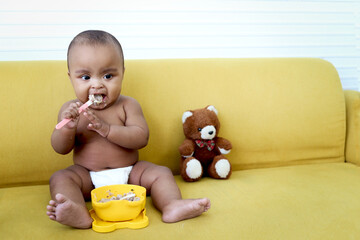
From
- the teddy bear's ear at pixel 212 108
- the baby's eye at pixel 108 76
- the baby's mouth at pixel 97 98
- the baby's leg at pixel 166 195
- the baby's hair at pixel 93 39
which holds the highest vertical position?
the baby's hair at pixel 93 39

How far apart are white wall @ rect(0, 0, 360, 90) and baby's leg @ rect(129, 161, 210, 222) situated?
2.55 ft

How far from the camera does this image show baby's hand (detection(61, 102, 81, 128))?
3.79 feet

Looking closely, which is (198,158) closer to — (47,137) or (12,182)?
(47,137)

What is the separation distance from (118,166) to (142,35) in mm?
826

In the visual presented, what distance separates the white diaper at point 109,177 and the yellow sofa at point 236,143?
0.17 m

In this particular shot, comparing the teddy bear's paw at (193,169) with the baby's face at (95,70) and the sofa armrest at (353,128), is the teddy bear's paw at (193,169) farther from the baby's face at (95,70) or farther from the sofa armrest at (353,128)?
the sofa armrest at (353,128)

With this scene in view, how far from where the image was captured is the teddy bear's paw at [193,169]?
1.41 metres

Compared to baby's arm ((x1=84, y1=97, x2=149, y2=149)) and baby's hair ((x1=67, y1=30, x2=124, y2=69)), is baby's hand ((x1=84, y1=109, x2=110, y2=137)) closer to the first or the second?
baby's arm ((x1=84, y1=97, x2=149, y2=149))

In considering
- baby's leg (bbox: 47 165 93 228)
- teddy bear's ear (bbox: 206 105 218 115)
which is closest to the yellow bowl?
baby's leg (bbox: 47 165 93 228)

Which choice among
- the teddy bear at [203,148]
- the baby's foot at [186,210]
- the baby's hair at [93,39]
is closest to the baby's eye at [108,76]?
the baby's hair at [93,39]

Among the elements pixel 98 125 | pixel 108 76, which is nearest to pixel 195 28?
pixel 108 76

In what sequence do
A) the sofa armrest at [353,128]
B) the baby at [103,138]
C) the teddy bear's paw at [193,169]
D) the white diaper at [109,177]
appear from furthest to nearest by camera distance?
the sofa armrest at [353,128] → the teddy bear's paw at [193,169] → the white diaper at [109,177] → the baby at [103,138]

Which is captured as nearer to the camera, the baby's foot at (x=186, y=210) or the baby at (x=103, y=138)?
the baby's foot at (x=186, y=210)

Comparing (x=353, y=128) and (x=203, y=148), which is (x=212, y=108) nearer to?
(x=203, y=148)
